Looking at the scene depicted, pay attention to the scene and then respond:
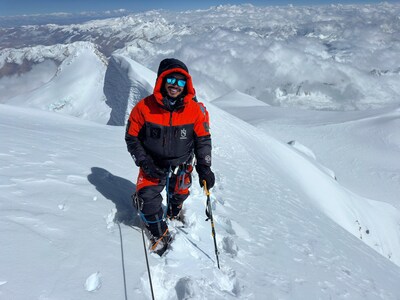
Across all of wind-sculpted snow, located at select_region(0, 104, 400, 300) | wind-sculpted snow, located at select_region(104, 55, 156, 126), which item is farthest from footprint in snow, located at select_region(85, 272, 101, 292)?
wind-sculpted snow, located at select_region(104, 55, 156, 126)

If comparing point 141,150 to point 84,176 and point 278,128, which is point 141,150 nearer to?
point 84,176

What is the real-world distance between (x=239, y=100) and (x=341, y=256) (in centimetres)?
4246

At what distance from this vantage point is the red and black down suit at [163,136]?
129 inches

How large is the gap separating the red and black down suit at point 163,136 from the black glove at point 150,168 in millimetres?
24

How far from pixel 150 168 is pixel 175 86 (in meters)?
0.95

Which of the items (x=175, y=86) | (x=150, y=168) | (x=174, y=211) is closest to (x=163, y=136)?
(x=150, y=168)

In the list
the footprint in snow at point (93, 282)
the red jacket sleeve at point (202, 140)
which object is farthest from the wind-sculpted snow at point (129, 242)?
the red jacket sleeve at point (202, 140)

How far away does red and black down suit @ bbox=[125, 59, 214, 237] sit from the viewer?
3287mm

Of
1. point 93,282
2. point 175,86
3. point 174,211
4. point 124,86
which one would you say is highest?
point 175,86

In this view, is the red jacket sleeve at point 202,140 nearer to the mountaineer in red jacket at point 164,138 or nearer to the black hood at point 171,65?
the mountaineer in red jacket at point 164,138

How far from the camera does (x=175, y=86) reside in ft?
10.6

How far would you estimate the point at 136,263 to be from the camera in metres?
3.04

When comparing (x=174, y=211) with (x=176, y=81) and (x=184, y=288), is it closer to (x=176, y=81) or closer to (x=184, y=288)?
(x=184, y=288)

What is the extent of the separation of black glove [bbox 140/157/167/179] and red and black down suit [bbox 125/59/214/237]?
2 cm
